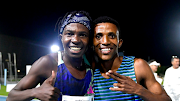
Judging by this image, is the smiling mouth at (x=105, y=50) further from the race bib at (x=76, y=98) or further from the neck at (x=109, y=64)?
the race bib at (x=76, y=98)

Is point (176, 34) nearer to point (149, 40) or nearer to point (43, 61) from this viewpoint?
point (149, 40)

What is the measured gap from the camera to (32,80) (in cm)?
152

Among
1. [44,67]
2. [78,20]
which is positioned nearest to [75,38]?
[78,20]

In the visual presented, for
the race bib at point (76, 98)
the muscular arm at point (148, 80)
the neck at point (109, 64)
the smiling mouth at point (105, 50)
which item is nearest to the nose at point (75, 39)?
the smiling mouth at point (105, 50)

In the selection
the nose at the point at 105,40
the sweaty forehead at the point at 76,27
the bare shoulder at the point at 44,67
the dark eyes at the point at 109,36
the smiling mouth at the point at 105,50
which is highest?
the sweaty forehead at the point at 76,27

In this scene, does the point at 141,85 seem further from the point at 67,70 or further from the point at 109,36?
the point at 67,70

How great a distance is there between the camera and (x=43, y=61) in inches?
61.4

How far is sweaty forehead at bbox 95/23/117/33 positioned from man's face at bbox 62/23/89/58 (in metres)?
0.15

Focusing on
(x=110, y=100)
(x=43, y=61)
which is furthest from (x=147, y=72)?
(x=43, y=61)

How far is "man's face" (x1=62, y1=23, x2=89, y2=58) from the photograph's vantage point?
5.01 feet

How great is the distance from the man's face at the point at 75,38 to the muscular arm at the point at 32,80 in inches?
8.3

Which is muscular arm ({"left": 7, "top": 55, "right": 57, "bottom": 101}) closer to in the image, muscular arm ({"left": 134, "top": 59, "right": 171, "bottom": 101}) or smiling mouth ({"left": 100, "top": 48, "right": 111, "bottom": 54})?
smiling mouth ({"left": 100, "top": 48, "right": 111, "bottom": 54})

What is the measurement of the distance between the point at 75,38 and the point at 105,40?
0.29 m

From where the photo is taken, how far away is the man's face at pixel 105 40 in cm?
162
